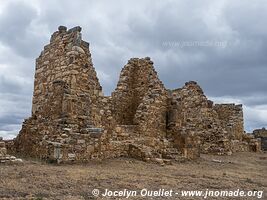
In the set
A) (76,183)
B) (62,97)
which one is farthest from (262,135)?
(76,183)

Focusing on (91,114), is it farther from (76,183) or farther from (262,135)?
(262,135)

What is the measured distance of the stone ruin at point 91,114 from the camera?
12023 millimetres

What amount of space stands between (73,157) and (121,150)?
10.9ft

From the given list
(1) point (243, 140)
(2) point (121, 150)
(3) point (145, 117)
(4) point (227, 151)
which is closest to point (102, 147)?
(2) point (121, 150)

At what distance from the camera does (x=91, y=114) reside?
13.4 meters

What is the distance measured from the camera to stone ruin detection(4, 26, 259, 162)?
12.0 meters

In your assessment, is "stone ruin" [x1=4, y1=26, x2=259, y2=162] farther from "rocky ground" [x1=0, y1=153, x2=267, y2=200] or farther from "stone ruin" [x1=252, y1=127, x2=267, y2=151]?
"stone ruin" [x1=252, y1=127, x2=267, y2=151]

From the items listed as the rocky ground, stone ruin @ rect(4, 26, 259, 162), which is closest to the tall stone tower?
stone ruin @ rect(4, 26, 259, 162)

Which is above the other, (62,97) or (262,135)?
(262,135)

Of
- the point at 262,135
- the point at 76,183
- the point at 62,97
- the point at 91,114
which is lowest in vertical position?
the point at 76,183

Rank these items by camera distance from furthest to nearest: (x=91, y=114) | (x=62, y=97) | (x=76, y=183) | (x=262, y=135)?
(x=262, y=135) < (x=91, y=114) < (x=62, y=97) < (x=76, y=183)

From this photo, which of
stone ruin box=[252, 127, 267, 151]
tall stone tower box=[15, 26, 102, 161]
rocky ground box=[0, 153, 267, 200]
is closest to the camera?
rocky ground box=[0, 153, 267, 200]

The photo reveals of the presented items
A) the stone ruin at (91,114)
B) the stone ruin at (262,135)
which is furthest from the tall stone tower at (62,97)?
the stone ruin at (262,135)

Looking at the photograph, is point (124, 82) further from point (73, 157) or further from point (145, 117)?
point (73, 157)
